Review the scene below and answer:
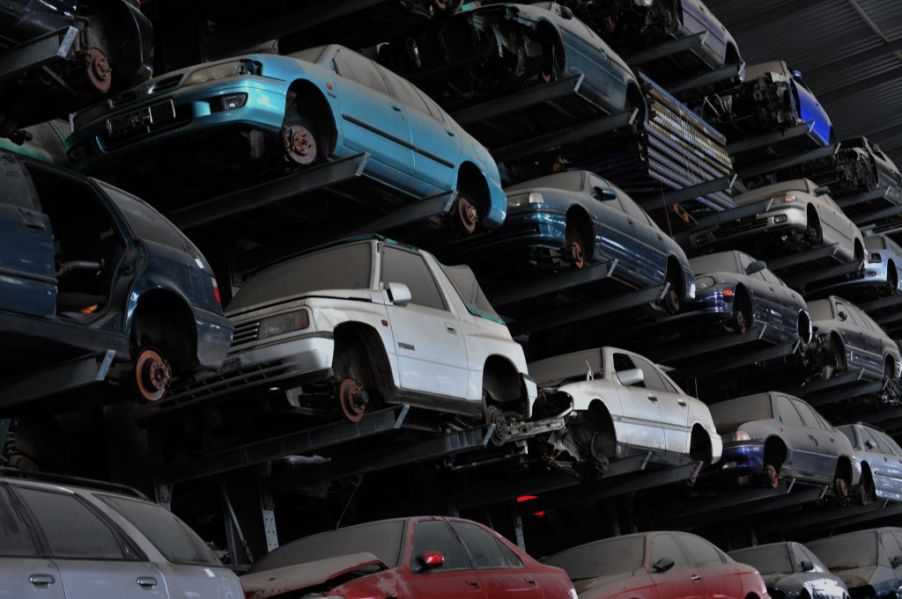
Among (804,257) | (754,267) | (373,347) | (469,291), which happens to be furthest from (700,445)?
(804,257)

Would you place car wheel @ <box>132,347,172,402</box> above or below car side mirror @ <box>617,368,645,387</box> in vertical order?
below

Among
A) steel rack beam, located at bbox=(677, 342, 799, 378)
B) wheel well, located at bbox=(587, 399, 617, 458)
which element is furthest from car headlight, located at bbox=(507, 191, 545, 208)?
steel rack beam, located at bbox=(677, 342, 799, 378)

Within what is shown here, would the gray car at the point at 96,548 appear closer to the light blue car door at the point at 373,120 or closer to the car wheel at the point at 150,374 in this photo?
the car wheel at the point at 150,374

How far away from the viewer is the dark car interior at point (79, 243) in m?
8.59

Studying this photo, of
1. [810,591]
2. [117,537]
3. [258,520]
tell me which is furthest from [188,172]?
[810,591]

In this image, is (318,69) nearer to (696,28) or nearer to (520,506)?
(520,506)

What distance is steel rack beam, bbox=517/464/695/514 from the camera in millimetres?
16391

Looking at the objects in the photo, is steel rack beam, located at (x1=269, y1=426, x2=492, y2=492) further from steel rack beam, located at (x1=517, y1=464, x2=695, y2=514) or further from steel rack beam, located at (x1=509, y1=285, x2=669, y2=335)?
steel rack beam, located at (x1=509, y1=285, x2=669, y2=335)

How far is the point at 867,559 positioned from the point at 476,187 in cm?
864

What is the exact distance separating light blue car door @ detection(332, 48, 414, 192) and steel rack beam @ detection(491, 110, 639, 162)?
17.0ft

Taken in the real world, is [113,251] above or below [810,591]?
above

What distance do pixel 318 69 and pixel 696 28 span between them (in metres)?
10.5

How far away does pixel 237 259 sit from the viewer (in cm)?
1327

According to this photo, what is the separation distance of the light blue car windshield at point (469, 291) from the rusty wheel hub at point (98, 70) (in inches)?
152
